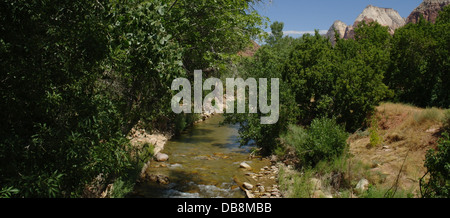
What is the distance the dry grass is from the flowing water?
4.55 meters

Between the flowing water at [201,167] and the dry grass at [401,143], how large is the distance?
4.55 m

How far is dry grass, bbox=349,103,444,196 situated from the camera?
9.33 metres

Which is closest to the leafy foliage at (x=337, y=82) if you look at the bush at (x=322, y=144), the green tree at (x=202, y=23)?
the bush at (x=322, y=144)

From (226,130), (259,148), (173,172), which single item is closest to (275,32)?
(226,130)

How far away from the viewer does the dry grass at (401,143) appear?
30.6 ft

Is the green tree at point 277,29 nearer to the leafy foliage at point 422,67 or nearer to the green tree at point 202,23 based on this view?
the leafy foliage at point 422,67

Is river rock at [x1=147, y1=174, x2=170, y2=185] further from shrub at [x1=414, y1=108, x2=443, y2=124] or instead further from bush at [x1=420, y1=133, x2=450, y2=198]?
shrub at [x1=414, y1=108, x2=443, y2=124]

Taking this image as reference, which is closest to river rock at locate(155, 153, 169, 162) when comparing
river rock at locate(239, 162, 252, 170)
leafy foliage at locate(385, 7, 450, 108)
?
river rock at locate(239, 162, 252, 170)

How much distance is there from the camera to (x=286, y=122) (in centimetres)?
1412

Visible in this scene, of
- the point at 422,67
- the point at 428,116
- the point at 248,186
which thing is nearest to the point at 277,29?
the point at 422,67

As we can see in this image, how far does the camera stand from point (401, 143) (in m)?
12.0
